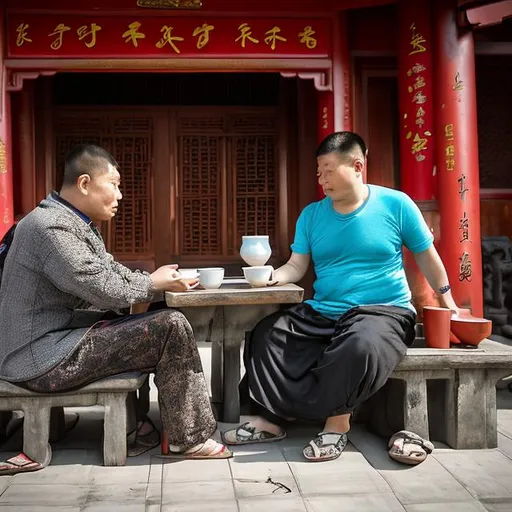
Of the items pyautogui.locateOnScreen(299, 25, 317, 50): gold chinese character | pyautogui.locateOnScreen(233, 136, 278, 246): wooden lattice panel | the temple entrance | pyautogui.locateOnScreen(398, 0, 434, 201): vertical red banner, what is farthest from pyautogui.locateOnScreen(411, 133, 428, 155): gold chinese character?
pyautogui.locateOnScreen(233, 136, 278, 246): wooden lattice panel

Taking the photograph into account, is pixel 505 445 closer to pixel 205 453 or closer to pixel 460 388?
pixel 460 388

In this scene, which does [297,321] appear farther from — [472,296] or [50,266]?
[472,296]

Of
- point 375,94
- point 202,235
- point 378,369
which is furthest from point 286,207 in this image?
point 378,369

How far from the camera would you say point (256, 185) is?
757 cm

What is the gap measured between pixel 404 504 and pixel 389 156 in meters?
4.69

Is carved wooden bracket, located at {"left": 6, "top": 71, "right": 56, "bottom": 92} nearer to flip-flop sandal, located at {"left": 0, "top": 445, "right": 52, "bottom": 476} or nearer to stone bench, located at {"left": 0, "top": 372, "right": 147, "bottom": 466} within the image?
stone bench, located at {"left": 0, "top": 372, "right": 147, "bottom": 466}

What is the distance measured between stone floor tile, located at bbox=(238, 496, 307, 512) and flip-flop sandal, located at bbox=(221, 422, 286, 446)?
682 mm

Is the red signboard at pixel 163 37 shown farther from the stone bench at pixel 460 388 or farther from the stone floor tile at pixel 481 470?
the stone floor tile at pixel 481 470

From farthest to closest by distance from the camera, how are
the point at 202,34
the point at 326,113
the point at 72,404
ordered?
1. the point at 326,113
2. the point at 202,34
3. the point at 72,404

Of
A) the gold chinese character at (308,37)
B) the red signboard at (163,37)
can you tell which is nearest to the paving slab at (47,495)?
the red signboard at (163,37)

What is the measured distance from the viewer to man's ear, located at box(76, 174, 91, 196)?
304cm

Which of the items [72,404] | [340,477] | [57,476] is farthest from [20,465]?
[340,477]

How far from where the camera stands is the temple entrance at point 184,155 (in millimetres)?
7367

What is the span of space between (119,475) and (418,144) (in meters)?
4.08
